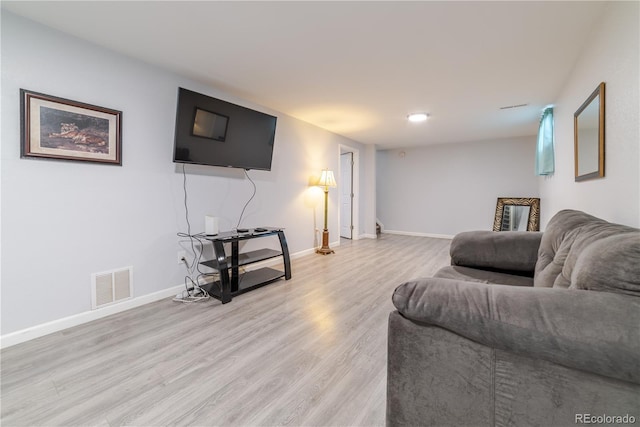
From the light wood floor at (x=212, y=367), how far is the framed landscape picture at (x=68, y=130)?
130cm

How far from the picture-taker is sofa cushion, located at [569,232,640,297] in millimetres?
700

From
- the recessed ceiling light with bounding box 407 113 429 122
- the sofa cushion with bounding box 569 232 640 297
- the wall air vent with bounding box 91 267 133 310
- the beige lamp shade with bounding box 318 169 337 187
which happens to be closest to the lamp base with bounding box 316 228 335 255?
the beige lamp shade with bounding box 318 169 337 187

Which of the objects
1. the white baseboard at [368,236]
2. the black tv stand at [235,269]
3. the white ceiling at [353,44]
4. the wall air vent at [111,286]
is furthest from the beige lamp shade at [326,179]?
the wall air vent at [111,286]

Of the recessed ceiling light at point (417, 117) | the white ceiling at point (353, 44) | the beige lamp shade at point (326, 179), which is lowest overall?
the beige lamp shade at point (326, 179)

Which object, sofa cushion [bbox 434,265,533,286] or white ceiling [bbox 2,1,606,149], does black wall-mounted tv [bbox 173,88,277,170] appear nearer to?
white ceiling [bbox 2,1,606,149]

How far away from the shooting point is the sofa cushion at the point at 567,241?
1.03 meters

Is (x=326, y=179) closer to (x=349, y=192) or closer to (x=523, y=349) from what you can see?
(x=349, y=192)

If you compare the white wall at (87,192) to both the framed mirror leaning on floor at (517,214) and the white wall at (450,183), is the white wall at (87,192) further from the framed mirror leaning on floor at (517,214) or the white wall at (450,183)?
the framed mirror leaning on floor at (517,214)

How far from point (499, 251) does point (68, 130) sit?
3.22m

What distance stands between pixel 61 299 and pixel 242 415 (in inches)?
68.4

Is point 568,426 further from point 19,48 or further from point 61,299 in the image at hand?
point 19,48

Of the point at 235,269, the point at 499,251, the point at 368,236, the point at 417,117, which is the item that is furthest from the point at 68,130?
the point at 368,236

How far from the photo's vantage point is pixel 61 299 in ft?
6.39

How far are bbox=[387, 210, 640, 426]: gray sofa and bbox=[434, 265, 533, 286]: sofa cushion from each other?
69cm
